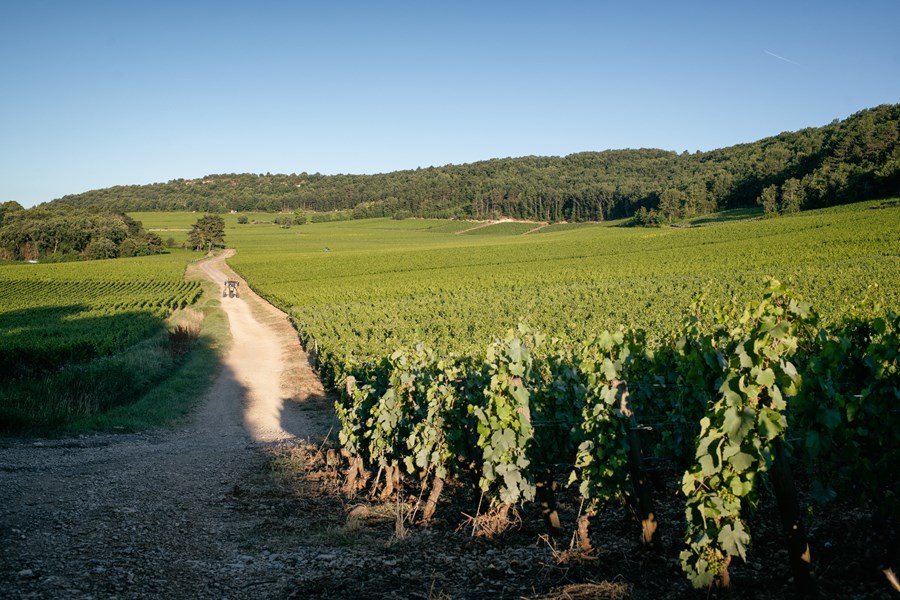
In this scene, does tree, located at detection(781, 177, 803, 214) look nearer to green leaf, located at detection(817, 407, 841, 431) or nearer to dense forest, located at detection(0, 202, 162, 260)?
green leaf, located at detection(817, 407, 841, 431)

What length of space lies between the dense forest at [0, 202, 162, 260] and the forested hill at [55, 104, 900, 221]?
2381 centimetres

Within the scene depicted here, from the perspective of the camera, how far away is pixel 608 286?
34344mm

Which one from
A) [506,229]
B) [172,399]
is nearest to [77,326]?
[172,399]

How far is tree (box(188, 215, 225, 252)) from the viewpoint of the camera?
108 m

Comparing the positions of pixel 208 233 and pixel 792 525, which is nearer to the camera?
pixel 792 525

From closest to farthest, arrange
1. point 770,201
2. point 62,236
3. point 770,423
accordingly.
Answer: point 770,423 < point 770,201 < point 62,236

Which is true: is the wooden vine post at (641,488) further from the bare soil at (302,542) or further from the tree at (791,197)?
the tree at (791,197)

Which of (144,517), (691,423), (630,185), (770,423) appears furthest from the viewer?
(630,185)

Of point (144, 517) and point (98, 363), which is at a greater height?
point (144, 517)

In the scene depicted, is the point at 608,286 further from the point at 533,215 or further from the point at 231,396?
the point at 533,215

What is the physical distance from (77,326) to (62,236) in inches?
3043

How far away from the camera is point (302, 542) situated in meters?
6.74

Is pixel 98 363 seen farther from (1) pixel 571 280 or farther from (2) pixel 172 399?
(1) pixel 571 280

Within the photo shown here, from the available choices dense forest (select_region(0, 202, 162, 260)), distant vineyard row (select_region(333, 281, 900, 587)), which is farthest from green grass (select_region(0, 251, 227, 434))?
dense forest (select_region(0, 202, 162, 260))
